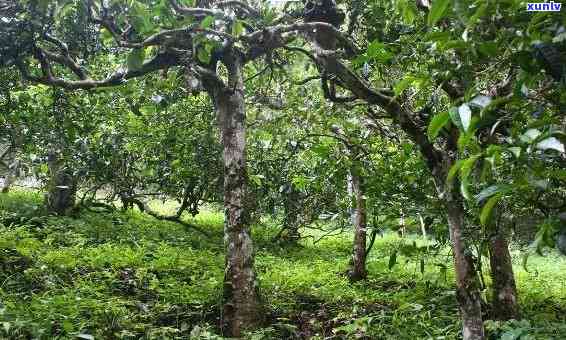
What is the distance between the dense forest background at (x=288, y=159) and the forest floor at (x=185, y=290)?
0.04 metres

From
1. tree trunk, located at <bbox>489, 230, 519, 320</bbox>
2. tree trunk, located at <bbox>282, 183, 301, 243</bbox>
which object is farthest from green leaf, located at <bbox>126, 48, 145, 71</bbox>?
tree trunk, located at <bbox>282, 183, 301, 243</bbox>

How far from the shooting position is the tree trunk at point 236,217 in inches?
182

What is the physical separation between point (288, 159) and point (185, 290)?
2.92 m

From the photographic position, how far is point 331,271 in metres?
8.17

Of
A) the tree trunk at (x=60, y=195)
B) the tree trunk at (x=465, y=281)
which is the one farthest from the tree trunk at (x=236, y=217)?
the tree trunk at (x=60, y=195)

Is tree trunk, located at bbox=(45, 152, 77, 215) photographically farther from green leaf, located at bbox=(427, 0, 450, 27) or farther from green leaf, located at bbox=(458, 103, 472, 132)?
green leaf, located at bbox=(458, 103, 472, 132)

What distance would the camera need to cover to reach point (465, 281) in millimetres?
3305

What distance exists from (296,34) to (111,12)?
171 centimetres

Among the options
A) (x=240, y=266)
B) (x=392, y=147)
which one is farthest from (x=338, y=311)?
(x=392, y=147)

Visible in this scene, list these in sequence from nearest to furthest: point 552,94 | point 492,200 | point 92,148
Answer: point 492,200
point 552,94
point 92,148

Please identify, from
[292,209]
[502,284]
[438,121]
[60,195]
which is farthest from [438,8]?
[60,195]

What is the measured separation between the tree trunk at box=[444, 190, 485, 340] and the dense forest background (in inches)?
0.5

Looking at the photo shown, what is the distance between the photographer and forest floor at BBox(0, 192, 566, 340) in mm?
4392

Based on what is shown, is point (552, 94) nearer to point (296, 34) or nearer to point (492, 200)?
point (492, 200)
